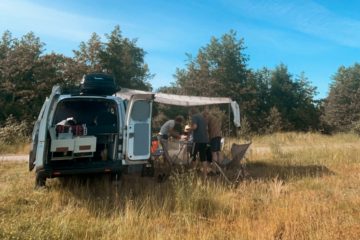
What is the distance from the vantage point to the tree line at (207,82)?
24.7 metres

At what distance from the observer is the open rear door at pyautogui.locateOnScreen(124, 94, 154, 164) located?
20.3 ft

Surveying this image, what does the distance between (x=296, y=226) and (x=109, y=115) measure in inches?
177

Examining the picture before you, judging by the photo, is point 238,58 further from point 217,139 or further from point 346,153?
point 217,139

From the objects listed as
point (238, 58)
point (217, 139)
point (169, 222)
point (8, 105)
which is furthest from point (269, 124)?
point (169, 222)

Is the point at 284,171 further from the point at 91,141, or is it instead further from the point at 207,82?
the point at 207,82

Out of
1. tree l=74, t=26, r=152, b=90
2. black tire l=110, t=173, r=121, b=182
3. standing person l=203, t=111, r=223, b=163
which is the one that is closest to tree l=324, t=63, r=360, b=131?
tree l=74, t=26, r=152, b=90

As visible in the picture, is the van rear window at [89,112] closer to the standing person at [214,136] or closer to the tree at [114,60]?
the standing person at [214,136]

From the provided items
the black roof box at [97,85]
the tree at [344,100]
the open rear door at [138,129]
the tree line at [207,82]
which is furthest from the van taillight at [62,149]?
the tree at [344,100]

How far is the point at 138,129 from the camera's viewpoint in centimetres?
627

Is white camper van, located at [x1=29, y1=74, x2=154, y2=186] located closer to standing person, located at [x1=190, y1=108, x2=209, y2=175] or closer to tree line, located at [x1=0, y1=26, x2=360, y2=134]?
standing person, located at [x1=190, y1=108, x2=209, y2=175]

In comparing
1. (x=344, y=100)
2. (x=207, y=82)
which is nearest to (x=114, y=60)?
(x=207, y=82)

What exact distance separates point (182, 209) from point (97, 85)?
11.7 ft

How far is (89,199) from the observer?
19.4ft

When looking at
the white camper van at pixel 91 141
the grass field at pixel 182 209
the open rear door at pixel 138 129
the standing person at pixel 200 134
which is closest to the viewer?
the grass field at pixel 182 209
